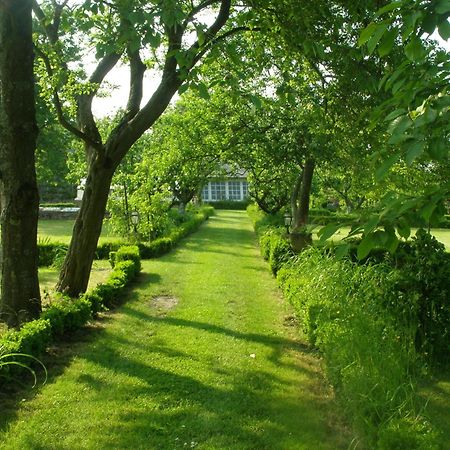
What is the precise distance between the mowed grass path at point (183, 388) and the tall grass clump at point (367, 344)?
527mm

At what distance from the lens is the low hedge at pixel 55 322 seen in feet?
19.1

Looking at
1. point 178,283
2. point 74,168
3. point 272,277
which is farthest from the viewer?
point 74,168

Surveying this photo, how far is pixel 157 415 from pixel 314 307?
2.83 metres

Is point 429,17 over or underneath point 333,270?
over

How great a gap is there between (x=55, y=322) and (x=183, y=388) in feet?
8.04

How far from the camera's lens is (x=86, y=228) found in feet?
30.1

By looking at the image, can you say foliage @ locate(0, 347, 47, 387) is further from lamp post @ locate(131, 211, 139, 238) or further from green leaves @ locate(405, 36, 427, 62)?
lamp post @ locate(131, 211, 139, 238)

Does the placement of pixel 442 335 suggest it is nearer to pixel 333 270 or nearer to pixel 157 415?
pixel 333 270

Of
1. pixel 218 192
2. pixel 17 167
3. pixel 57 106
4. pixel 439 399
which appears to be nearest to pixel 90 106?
pixel 57 106

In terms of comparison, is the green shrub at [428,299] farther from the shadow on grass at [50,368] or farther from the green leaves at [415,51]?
the green leaves at [415,51]

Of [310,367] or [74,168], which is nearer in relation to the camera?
[310,367]

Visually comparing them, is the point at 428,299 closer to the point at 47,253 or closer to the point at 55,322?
the point at 55,322

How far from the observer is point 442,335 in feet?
22.5

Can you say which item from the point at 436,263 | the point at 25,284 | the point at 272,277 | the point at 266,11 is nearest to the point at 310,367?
the point at 436,263
